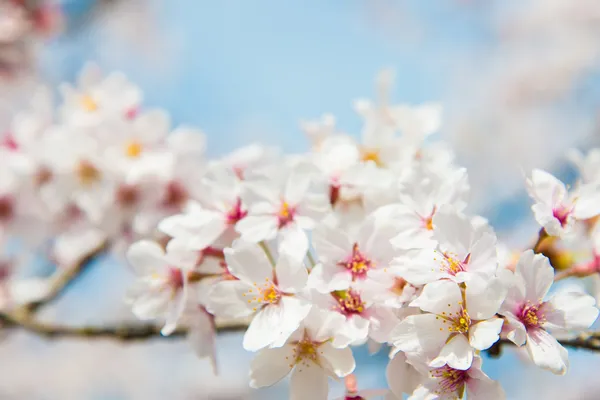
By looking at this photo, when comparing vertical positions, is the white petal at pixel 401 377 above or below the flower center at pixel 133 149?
above

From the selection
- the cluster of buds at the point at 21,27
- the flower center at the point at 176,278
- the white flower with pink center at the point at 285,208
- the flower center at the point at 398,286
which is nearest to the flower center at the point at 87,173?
the flower center at the point at 176,278

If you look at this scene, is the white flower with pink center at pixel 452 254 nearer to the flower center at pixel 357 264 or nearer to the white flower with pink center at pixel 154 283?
the flower center at pixel 357 264

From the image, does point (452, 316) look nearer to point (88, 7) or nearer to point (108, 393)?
point (88, 7)

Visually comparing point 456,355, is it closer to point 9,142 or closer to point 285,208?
point 285,208

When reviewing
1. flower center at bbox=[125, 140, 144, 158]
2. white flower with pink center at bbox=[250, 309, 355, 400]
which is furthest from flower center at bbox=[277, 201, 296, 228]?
flower center at bbox=[125, 140, 144, 158]

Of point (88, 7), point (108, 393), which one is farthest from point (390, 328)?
point (108, 393)
